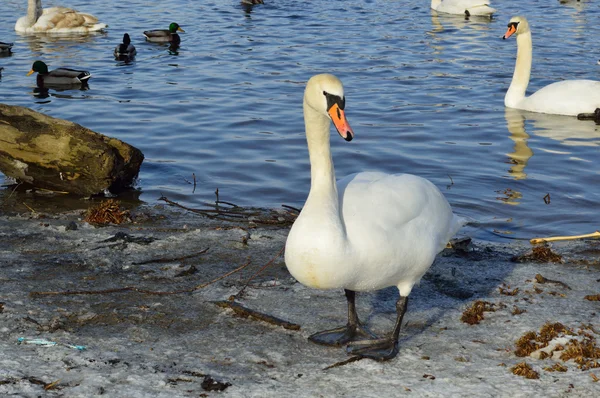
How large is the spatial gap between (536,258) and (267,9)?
2030 cm

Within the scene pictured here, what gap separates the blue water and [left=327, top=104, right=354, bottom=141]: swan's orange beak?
4.33m

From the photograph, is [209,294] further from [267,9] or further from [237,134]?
[267,9]

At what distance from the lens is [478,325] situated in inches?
227

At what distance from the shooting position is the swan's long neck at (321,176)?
4984 millimetres

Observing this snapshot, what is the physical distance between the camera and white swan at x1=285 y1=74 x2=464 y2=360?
4930 millimetres

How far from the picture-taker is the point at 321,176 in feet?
17.0

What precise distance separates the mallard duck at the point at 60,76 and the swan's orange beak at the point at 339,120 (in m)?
12.8

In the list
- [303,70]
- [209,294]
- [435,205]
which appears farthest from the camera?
[303,70]

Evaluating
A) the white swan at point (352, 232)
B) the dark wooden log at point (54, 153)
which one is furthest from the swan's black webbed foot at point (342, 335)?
the dark wooden log at point (54, 153)

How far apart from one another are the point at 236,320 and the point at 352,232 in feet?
3.99

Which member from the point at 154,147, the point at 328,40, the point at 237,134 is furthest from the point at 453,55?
the point at 154,147

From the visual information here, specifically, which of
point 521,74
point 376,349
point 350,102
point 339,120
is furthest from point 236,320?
point 521,74

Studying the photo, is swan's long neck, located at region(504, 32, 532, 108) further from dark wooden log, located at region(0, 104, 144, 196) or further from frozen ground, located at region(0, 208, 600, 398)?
dark wooden log, located at region(0, 104, 144, 196)

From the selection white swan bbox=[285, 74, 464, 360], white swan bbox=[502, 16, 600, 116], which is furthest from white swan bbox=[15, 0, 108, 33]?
white swan bbox=[285, 74, 464, 360]
